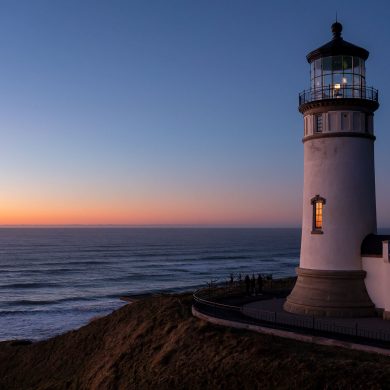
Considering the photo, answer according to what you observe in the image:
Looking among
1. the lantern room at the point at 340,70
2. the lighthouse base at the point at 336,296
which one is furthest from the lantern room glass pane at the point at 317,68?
the lighthouse base at the point at 336,296

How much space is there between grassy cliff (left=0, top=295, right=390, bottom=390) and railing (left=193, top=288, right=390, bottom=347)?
1298mm

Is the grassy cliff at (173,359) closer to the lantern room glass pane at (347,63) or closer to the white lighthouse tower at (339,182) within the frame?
the white lighthouse tower at (339,182)

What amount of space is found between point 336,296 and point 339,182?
5.26m

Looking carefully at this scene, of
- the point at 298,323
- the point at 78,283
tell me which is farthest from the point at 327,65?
the point at 78,283

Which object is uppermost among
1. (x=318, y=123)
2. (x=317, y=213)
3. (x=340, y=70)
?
(x=340, y=70)

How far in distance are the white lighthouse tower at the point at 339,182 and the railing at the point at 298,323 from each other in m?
1.58

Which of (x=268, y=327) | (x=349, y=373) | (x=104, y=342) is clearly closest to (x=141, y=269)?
(x=104, y=342)

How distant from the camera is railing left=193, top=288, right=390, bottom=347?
18.0 meters

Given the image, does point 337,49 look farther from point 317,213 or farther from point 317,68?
point 317,213

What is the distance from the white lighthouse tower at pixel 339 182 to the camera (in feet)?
73.8

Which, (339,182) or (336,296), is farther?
(339,182)

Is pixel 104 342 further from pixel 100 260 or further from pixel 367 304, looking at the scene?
pixel 100 260

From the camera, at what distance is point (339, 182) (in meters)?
22.7

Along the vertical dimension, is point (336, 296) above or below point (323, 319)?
above
